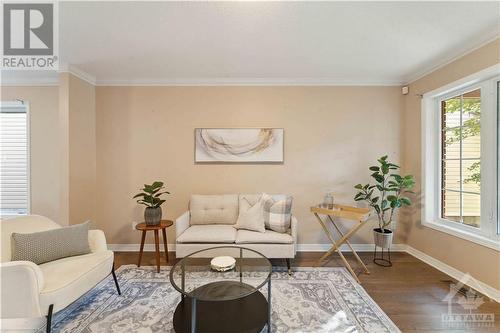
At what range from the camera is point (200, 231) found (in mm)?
2729

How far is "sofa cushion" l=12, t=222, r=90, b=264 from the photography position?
6.08 ft

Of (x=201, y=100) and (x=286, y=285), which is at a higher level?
(x=201, y=100)

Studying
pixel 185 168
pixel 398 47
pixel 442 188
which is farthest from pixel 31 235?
pixel 442 188

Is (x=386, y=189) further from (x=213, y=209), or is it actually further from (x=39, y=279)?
(x=39, y=279)

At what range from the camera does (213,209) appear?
10.1 feet

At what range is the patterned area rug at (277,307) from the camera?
1.79m

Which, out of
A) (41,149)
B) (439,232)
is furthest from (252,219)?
(41,149)

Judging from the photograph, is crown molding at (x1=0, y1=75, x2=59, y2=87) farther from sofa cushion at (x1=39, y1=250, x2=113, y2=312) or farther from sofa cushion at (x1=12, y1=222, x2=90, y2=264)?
sofa cushion at (x1=39, y1=250, x2=113, y2=312)

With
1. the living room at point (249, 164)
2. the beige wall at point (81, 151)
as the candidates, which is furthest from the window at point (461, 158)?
the beige wall at point (81, 151)

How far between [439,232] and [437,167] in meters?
0.85

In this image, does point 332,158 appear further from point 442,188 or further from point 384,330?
point 384,330

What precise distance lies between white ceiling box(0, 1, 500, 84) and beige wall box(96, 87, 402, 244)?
29 centimetres

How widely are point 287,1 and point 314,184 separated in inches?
93.2

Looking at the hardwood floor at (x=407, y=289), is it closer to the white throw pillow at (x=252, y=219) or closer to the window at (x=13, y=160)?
the white throw pillow at (x=252, y=219)
